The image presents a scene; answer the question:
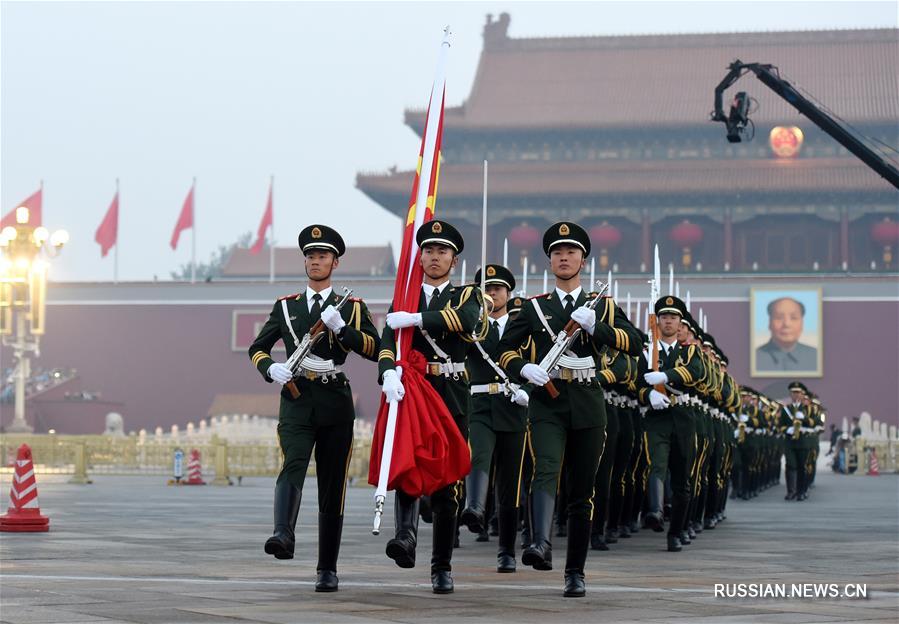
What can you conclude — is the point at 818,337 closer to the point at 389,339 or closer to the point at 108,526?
the point at 108,526

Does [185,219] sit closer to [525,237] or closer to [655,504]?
[525,237]

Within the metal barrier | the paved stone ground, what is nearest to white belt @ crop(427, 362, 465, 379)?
the paved stone ground

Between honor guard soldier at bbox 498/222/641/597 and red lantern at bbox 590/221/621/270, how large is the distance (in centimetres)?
3646

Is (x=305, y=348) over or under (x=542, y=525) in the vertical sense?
over

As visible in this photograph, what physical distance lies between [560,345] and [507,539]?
1.33 metres

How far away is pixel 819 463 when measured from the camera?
32094 millimetres

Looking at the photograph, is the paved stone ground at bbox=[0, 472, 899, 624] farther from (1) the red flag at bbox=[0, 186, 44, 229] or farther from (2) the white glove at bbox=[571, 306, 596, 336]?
(1) the red flag at bbox=[0, 186, 44, 229]

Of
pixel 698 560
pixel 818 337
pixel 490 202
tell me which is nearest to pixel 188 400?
pixel 490 202

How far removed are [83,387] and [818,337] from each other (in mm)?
18441

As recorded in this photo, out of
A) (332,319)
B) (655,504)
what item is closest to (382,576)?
(332,319)

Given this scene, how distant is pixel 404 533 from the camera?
20.7ft

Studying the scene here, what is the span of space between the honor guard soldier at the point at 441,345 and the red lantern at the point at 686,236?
36910 millimetres

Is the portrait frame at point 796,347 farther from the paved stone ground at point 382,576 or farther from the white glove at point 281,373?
the white glove at point 281,373

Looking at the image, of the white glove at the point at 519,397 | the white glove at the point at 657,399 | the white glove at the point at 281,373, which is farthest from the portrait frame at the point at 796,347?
the white glove at the point at 281,373
